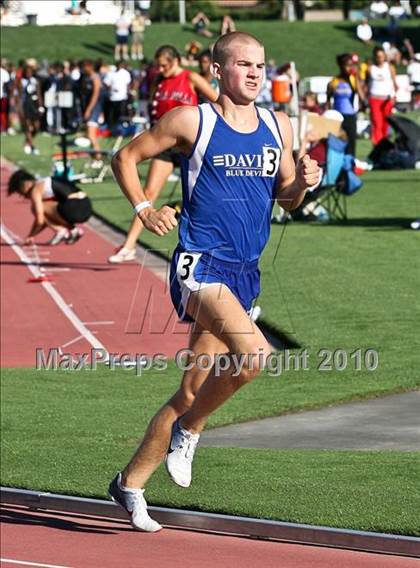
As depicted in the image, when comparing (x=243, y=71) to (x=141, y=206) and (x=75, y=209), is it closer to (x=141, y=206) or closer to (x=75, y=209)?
(x=141, y=206)

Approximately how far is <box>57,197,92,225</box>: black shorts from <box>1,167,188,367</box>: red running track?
419 mm

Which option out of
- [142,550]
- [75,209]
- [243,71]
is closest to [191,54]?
[75,209]

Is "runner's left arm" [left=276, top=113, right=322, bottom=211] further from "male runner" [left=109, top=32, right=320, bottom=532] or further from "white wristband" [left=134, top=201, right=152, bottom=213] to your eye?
"white wristband" [left=134, top=201, right=152, bottom=213]

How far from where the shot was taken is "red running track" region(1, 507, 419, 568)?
7.71m

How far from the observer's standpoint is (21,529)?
8836 millimetres

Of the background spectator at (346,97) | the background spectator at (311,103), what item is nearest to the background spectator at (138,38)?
the background spectator at (311,103)

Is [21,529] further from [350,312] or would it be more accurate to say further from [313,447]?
[350,312]

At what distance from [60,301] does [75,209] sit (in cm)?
393

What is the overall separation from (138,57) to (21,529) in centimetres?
4460

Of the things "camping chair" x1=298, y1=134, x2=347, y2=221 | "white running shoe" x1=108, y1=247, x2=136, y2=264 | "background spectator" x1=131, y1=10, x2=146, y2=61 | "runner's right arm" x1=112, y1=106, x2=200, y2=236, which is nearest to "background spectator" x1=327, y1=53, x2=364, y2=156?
"camping chair" x1=298, y1=134, x2=347, y2=221

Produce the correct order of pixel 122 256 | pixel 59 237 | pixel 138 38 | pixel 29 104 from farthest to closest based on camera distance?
pixel 138 38 → pixel 29 104 → pixel 59 237 → pixel 122 256

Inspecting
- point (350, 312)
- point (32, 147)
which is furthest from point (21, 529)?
point (32, 147)

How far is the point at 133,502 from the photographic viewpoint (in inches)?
301

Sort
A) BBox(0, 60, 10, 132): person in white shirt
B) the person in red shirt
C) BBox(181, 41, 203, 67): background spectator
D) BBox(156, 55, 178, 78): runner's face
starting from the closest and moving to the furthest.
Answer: the person in red shirt, BBox(156, 55, 178, 78): runner's face, BBox(181, 41, 203, 67): background spectator, BBox(0, 60, 10, 132): person in white shirt
